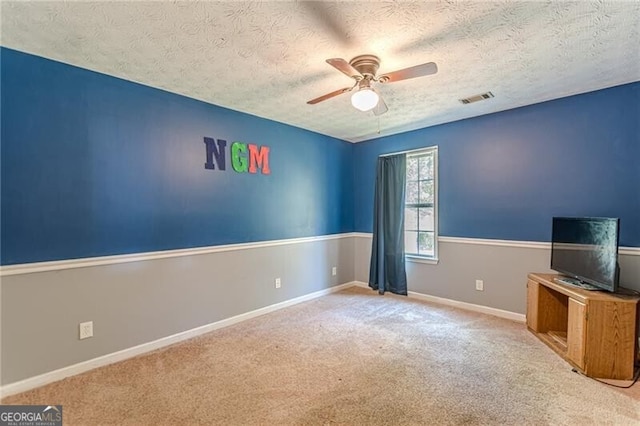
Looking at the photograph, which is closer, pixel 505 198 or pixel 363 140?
pixel 505 198

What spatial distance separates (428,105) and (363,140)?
1.65 metres

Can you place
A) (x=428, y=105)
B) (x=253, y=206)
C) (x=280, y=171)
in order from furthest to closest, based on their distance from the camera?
(x=280, y=171)
(x=253, y=206)
(x=428, y=105)

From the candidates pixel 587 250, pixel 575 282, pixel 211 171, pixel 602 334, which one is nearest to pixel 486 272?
pixel 575 282

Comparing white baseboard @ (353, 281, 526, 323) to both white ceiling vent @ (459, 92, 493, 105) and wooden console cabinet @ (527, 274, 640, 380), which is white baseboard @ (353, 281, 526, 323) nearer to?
wooden console cabinet @ (527, 274, 640, 380)

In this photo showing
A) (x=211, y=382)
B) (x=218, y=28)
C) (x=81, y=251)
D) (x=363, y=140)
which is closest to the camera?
(x=218, y=28)

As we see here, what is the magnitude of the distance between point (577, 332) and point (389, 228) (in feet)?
8.01

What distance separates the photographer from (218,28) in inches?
75.9

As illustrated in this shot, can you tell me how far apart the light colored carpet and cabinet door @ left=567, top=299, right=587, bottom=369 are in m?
0.12

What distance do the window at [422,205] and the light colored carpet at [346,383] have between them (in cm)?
134

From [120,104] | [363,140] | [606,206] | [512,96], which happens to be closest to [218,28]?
[120,104]

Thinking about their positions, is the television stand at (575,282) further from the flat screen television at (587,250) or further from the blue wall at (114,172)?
the blue wall at (114,172)

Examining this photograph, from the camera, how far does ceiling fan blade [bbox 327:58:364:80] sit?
190 cm

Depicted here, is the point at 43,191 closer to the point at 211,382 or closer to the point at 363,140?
the point at 211,382

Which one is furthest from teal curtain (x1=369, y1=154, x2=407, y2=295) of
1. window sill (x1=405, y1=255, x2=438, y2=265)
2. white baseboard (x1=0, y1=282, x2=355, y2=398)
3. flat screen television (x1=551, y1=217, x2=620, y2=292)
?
flat screen television (x1=551, y1=217, x2=620, y2=292)
